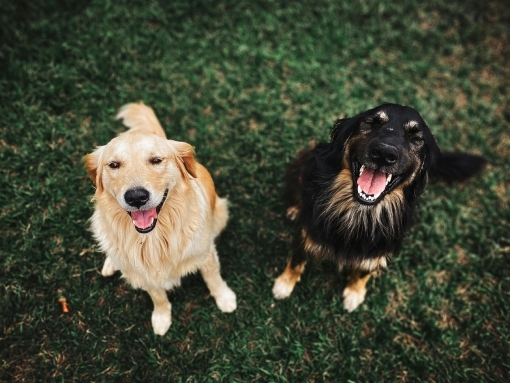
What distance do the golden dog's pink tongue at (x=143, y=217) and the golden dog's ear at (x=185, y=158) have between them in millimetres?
347

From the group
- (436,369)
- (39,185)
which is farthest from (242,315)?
(39,185)

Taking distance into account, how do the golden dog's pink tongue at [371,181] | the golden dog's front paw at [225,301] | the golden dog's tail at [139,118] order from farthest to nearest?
the golden dog's front paw at [225,301], the golden dog's tail at [139,118], the golden dog's pink tongue at [371,181]

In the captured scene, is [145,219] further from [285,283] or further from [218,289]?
[285,283]

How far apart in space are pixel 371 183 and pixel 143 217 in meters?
1.50

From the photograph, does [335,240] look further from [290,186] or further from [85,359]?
[85,359]

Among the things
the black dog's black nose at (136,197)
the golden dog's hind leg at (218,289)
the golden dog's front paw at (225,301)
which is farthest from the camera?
the golden dog's front paw at (225,301)

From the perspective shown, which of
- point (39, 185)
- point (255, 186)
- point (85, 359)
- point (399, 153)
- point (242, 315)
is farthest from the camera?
point (255, 186)

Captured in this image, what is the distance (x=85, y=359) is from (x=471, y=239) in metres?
3.78

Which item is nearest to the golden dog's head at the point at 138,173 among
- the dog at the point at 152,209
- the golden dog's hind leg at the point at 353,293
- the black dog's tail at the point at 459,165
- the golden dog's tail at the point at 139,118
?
the dog at the point at 152,209

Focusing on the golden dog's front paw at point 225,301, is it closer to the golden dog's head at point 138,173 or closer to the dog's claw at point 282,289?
the dog's claw at point 282,289

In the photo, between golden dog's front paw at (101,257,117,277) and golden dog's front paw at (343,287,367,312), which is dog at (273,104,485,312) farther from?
golden dog's front paw at (101,257,117,277)

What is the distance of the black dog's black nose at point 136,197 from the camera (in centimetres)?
227

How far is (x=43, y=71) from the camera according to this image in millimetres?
4457

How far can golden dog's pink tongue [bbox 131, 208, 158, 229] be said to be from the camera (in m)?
2.46
